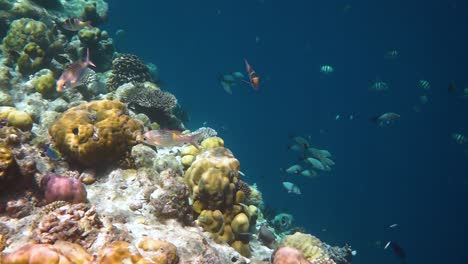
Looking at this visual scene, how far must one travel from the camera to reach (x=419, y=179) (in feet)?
299

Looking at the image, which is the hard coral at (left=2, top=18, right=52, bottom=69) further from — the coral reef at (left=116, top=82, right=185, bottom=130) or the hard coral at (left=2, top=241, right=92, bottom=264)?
the hard coral at (left=2, top=241, right=92, bottom=264)

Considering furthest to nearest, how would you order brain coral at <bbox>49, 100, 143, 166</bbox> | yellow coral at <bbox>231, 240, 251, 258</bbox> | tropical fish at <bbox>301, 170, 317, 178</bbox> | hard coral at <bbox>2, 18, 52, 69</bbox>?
tropical fish at <bbox>301, 170, 317, 178</bbox> < hard coral at <bbox>2, 18, 52, 69</bbox> < yellow coral at <bbox>231, 240, 251, 258</bbox> < brain coral at <bbox>49, 100, 143, 166</bbox>

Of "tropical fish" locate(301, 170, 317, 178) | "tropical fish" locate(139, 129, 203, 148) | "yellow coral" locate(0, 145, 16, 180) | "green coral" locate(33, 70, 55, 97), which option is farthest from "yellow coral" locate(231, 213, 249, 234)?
"tropical fish" locate(301, 170, 317, 178)

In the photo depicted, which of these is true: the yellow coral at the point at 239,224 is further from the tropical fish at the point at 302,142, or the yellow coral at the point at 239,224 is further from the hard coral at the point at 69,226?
the tropical fish at the point at 302,142

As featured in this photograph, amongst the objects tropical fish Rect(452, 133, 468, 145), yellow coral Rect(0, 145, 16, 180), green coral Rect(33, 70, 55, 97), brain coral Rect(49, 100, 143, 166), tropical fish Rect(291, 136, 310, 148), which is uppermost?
tropical fish Rect(452, 133, 468, 145)

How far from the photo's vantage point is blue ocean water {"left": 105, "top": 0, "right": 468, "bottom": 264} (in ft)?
257

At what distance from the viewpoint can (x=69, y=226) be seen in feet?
12.8

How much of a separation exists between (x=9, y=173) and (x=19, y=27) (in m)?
7.22

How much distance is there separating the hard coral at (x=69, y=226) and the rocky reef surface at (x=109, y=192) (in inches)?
0.4

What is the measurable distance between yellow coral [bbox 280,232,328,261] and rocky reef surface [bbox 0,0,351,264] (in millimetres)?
17

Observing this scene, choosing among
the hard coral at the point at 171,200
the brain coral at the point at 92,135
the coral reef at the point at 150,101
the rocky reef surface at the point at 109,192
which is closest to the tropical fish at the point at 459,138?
the rocky reef surface at the point at 109,192

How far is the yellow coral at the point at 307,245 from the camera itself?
625 centimetres

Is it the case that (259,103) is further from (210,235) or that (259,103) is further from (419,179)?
(210,235)

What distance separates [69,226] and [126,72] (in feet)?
25.4
